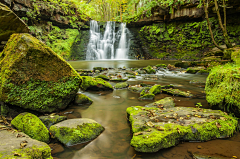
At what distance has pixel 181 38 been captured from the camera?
66.5 feet

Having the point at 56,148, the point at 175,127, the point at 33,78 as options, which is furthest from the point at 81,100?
the point at 175,127

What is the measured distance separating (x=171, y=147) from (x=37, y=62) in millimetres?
3343

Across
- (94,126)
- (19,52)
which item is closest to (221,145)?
(94,126)

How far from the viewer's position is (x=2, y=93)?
272 cm

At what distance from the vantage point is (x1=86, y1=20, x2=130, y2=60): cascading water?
21.4 metres

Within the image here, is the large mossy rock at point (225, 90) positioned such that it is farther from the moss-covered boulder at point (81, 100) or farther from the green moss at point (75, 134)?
the moss-covered boulder at point (81, 100)

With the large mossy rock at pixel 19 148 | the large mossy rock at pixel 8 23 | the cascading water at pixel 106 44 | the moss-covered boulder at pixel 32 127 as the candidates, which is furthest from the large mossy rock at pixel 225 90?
the cascading water at pixel 106 44

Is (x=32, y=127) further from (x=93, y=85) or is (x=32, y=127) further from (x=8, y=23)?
(x=8, y=23)

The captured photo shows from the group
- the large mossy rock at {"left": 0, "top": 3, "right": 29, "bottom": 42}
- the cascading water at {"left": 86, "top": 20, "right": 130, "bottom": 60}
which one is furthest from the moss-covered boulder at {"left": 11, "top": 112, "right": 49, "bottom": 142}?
the cascading water at {"left": 86, "top": 20, "right": 130, "bottom": 60}

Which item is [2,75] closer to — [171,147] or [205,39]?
[171,147]

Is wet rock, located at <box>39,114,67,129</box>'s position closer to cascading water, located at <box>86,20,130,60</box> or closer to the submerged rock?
the submerged rock

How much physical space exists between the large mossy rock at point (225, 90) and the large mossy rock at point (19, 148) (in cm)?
343

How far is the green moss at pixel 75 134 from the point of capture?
7.28 feet

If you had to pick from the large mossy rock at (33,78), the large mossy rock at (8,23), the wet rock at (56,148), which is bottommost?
the wet rock at (56,148)
